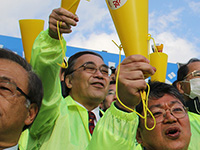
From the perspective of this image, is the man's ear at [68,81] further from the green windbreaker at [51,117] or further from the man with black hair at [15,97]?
the man with black hair at [15,97]

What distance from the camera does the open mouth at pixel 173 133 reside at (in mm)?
1995

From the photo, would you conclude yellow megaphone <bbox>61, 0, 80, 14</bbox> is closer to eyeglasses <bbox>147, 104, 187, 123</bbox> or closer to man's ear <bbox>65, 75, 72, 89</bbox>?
Answer: eyeglasses <bbox>147, 104, 187, 123</bbox>

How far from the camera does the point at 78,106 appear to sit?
7.80 ft

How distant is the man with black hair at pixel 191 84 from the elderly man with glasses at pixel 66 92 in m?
1.49

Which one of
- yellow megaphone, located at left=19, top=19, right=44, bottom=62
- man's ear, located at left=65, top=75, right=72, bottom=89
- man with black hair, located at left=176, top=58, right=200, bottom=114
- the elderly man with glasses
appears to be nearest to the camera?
the elderly man with glasses

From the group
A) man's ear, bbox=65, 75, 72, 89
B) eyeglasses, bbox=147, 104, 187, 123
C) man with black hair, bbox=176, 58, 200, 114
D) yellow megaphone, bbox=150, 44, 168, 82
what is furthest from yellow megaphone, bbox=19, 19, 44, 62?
man with black hair, bbox=176, 58, 200, 114

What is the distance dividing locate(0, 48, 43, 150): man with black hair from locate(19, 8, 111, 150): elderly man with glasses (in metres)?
0.19

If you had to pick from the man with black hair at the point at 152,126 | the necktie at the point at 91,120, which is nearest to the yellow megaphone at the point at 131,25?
the man with black hair at the point at 152,126

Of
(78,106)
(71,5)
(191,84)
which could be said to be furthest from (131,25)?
(191,84)

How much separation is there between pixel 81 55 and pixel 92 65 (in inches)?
9.6

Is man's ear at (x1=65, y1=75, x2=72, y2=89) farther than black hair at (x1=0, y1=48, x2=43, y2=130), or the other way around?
man's ear at (x1=65, y1=75, x2=72, y2=89)

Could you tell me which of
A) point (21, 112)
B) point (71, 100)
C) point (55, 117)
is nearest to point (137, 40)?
point (21, 112)

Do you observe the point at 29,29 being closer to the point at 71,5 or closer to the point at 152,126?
the point at 71,5

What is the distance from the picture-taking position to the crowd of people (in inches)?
53.7
